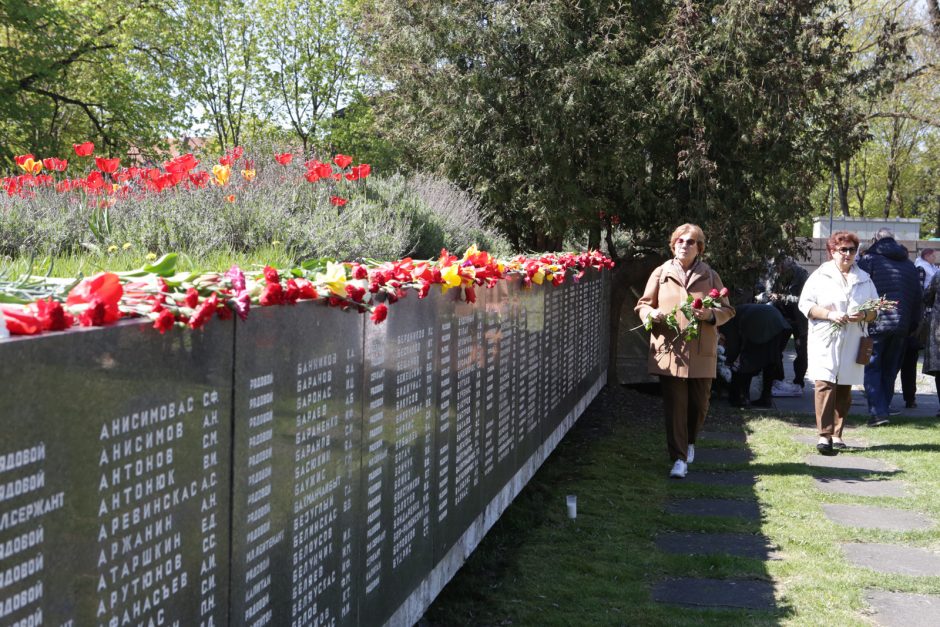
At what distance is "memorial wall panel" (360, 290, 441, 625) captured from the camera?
12.4 ft

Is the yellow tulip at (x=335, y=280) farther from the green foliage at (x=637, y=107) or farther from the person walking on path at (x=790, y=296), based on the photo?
the person walking on path at (x=790, y=296)

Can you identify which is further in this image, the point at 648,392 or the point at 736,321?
the point at 648,392

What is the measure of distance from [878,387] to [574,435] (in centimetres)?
368

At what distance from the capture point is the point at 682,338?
8.25 metres

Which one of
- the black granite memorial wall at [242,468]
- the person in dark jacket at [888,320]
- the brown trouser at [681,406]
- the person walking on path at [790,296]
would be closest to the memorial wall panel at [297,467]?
the black granite memorial wall at [242,468]

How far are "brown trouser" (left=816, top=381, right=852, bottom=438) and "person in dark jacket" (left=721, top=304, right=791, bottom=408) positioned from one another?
2605mm

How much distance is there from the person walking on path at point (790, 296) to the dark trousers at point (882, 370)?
160 cm

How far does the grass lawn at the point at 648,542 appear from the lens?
5324 millimetres

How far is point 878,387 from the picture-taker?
38.0ft

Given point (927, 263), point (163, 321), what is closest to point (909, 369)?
point (927, 263)

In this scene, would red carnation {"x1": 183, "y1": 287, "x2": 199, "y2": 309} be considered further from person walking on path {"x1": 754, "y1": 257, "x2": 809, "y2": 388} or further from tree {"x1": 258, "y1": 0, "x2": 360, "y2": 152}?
tree {"x1": 258, "y1": 0, "x2": 360, "y2": 152}

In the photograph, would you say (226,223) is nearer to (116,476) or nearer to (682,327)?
(682,327)

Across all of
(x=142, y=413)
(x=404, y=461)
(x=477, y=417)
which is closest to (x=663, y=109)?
(x=477, y=417)

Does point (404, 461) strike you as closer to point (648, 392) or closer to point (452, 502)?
point (452, 502)
